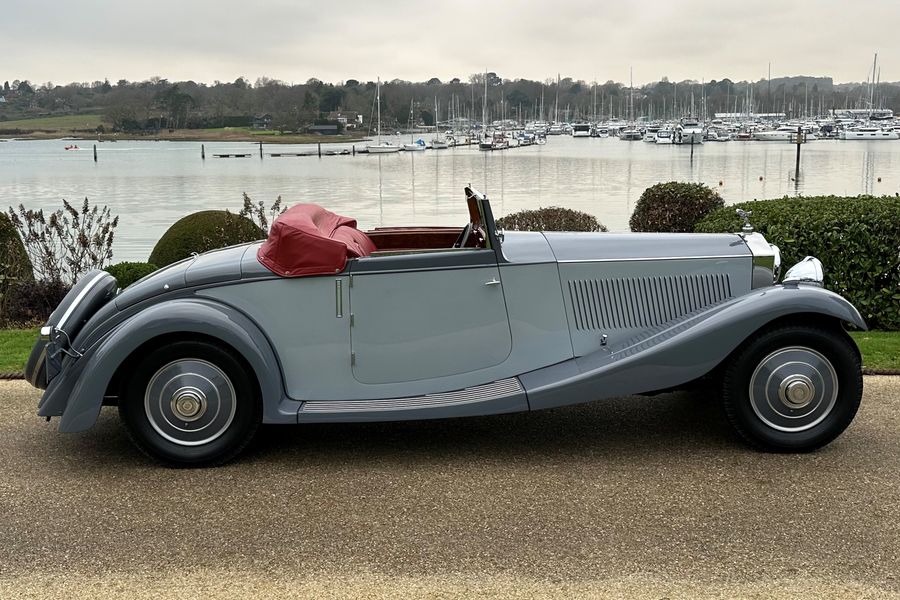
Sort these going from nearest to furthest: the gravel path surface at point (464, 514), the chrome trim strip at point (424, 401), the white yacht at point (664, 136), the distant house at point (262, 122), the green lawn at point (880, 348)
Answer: the gravel path surface at point (464, 514)
the chrome trim strip at point (424, 401)
the green lawn at point (880, 348)
the white yacht at point (664, 136)
the distant house at point (262, 122)

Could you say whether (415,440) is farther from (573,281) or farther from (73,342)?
(73,342)

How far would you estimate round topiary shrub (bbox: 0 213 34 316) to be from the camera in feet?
36.0

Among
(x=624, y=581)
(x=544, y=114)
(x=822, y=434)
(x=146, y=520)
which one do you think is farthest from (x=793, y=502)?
(x=544, y=114)

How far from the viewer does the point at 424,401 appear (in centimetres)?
510

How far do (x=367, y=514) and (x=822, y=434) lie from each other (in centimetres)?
271

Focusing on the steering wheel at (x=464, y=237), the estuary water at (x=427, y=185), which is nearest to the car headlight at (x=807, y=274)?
the steering wheel at (x=464, y=237)

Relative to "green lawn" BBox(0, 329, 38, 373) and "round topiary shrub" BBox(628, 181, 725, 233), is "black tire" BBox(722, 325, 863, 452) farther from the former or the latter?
"round topiary shrub" BBox(628, 181, 725, 233)

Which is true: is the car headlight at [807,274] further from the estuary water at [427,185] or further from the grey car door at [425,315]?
the estuary water at [427,185]

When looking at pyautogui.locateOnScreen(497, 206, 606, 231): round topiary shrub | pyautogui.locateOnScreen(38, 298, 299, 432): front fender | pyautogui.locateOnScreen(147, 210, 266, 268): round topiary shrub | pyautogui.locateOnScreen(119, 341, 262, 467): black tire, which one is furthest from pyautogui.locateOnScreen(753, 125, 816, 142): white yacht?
pyautogui.locateOnScreen(119, 341, 262, 467): black tire

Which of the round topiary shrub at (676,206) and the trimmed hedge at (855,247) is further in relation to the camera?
the round topiary shrub at (676,206)

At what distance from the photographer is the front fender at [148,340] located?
4.93m

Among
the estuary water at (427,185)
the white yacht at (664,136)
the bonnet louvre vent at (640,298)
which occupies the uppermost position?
the white yacht at (664,136)

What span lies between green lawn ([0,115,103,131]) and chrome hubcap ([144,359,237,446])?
14076 cm

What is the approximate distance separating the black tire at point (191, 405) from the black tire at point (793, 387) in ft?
9.28
